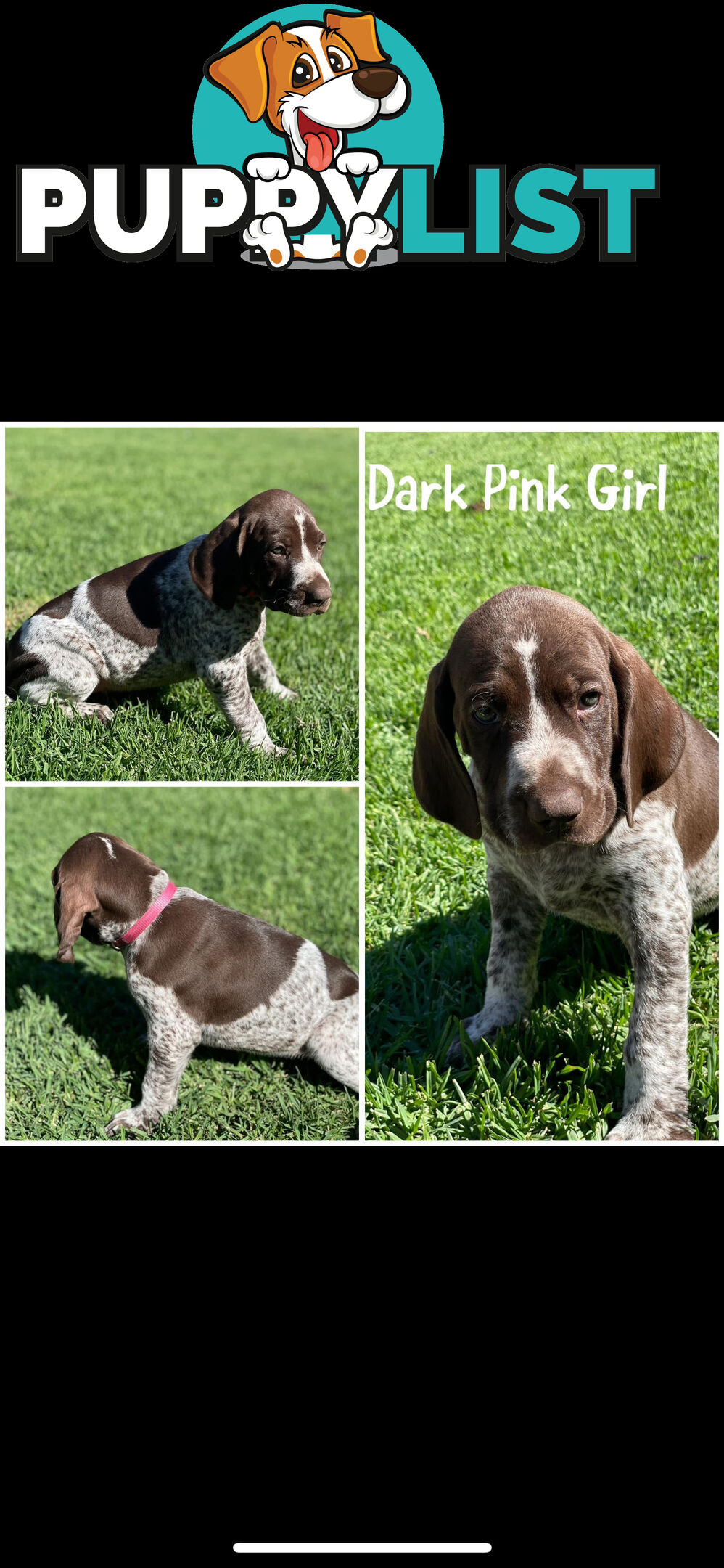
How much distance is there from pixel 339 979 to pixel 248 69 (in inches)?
125

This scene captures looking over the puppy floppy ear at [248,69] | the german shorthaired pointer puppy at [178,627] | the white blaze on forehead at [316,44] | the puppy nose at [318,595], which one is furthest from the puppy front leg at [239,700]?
the white blaze on forehead at [316,44]

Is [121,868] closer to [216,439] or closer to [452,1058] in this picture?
[452,1058]

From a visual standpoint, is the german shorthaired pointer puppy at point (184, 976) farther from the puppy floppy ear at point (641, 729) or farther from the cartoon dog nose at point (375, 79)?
the cartoon dog nose at point (375, 79)

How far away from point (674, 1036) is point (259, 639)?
6.86 ft

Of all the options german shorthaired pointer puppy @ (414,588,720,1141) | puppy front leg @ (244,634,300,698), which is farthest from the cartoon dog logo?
german shorthaired pointer puppy @ (414,588,720,1141)

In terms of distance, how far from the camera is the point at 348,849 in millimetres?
5477

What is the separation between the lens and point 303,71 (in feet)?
12.1

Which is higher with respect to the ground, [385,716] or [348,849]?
[385,716]

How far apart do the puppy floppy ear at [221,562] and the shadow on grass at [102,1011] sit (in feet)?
5.62

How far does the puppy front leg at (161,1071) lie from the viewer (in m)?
4.05

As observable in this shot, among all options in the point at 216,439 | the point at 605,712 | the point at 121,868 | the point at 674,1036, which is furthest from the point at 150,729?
the point at 216,439

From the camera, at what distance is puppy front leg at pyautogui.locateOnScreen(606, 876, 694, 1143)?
12.5 feet

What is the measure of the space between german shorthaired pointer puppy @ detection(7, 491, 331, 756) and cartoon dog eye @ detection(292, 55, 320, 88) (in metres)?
1.35

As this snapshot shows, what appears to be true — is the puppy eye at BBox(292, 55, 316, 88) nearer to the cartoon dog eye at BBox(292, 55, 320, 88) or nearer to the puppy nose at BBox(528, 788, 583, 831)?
the cartoon dog eye at BBox(292, 55, 320, 88)
